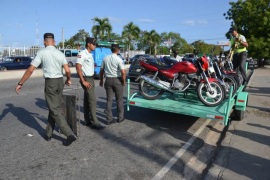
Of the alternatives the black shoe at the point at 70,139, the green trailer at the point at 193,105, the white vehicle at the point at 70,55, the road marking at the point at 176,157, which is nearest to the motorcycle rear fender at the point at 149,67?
the green trailer at the point at 193,105

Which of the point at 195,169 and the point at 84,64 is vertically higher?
the point at 84,64

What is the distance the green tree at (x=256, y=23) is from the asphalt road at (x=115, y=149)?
1073 inches

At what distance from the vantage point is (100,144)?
5078 millimetres

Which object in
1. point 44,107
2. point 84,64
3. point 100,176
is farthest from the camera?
point 44,107

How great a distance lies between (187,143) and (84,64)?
8.70ft

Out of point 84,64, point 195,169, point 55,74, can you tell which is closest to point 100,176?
point 195,169

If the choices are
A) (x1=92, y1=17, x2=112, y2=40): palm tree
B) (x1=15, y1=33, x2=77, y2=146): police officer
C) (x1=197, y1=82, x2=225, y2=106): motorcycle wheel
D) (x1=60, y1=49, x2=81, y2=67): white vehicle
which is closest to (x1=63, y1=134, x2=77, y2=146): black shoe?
(x1=15, y1=33, x2=77, y2=146): police officer

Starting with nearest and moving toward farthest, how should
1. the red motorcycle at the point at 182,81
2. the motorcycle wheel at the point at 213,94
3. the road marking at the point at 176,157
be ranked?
the road marking at the point at 176,157, the motorcycle wheel at the point at 213,94, the red motorcycle at the point at 182,81

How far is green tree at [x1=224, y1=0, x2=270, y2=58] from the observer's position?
30.3 meters

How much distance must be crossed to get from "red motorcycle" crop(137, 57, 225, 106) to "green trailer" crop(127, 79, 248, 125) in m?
0.19

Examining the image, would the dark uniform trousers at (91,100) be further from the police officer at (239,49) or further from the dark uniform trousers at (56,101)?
the police officer at (239,49)

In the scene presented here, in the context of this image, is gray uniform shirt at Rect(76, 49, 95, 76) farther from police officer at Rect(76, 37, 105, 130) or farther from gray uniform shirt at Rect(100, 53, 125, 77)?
gray uniform shirt at Rect(100, 53, 125, 77)

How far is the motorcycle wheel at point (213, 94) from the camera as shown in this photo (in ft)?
20.0

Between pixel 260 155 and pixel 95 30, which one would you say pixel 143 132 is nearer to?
pixel 260 155
